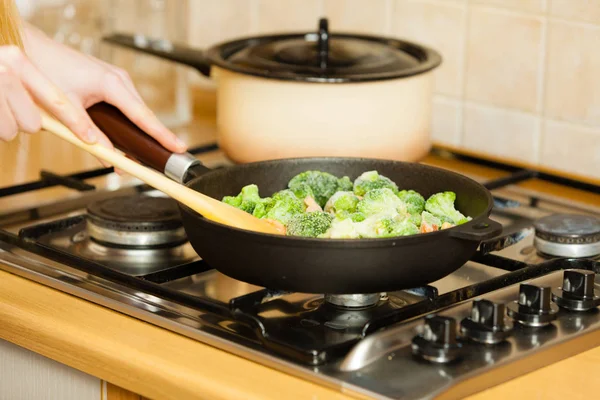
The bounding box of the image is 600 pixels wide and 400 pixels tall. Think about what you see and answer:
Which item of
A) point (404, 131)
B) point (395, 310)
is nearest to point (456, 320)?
point (395, 310)

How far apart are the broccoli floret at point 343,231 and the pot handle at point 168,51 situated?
1.75 feet

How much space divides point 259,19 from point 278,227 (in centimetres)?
94

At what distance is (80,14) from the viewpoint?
1.86m

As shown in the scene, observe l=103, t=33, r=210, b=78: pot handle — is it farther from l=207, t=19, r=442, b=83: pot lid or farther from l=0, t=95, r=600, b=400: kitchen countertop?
l=0, t=95, r=600, b=400: kitchen countertop

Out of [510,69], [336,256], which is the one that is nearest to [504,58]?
[510,69]

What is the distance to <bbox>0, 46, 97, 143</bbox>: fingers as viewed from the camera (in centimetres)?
105

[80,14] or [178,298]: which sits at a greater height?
[80,14]

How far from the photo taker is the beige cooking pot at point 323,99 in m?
1.37

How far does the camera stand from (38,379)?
3.64ft

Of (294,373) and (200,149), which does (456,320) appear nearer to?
(294,373)

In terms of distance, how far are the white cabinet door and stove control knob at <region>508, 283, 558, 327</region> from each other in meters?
0.42

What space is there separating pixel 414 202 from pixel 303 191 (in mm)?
123

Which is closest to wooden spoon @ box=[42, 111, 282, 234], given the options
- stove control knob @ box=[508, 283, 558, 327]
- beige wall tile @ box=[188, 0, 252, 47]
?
stove control knob @ box=[508, 283, 558, 327]

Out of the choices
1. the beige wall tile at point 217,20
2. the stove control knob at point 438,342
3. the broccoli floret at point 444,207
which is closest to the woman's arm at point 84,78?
the broccoli floret at point 444,207
